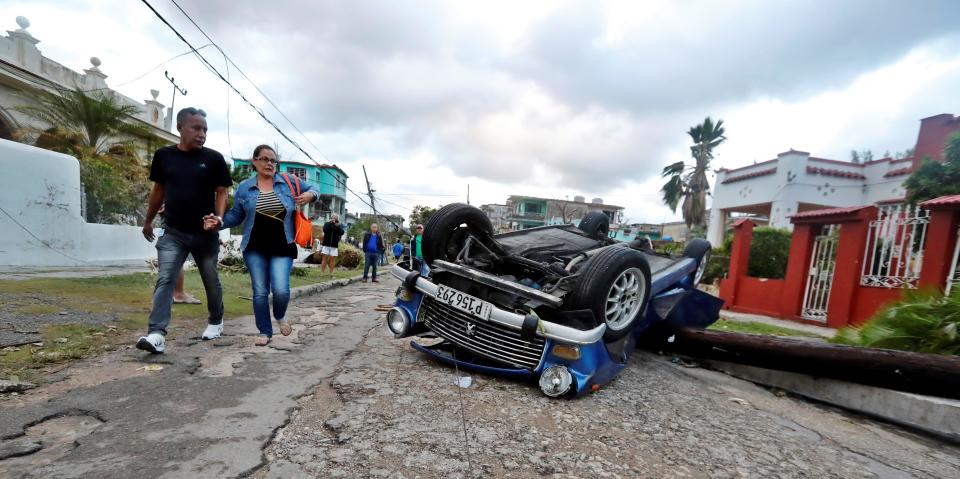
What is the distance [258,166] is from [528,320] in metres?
2.42

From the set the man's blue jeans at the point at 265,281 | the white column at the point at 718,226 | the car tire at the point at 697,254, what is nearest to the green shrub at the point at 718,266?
the white column at the point at 718,226

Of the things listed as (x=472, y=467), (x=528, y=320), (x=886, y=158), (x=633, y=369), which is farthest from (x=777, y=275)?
(x=472, y=467)

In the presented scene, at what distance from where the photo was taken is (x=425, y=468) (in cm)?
164

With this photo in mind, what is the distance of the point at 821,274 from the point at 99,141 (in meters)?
17.1

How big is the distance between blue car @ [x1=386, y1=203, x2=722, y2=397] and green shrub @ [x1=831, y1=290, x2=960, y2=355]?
46.4 inches

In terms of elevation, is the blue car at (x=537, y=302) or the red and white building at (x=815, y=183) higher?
the red and white building at (x=815, y=183)

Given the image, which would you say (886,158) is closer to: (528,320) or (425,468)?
(528,320)

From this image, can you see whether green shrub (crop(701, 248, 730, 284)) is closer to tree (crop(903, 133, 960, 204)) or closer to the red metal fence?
the red metal fence

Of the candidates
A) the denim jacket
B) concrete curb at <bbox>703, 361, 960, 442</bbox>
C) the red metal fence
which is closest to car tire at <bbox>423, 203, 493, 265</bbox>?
the denim jacket

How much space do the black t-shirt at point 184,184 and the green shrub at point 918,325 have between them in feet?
17.6

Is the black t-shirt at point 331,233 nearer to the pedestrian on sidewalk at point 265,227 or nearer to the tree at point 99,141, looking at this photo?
the tree at point 99,141

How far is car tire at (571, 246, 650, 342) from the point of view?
260 cm

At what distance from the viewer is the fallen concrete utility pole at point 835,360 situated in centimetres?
273

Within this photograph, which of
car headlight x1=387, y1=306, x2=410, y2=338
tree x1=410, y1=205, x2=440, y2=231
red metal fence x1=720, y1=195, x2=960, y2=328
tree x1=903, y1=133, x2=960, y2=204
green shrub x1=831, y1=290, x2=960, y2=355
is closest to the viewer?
green shrub x1=831, y1=290, x2=960, y2=355
